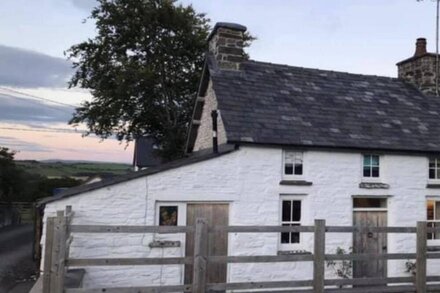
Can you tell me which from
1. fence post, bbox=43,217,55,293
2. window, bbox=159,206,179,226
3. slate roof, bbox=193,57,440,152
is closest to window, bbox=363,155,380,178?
slate roof, bbox=193,57,440,152

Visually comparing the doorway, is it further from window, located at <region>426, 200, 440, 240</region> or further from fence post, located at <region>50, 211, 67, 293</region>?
fence post, located at <region>50, 211, 67, 293</region>

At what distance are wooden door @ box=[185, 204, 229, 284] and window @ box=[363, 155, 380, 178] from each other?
4071 mm

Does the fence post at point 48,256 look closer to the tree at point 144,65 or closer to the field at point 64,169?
the tree at point 144,65

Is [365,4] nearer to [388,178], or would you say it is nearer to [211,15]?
[388,178]

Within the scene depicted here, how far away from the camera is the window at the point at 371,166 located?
12.4 meters

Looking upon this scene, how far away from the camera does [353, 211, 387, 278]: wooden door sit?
1227 centimetres

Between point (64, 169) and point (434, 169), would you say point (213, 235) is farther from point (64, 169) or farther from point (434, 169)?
point (64, 169)

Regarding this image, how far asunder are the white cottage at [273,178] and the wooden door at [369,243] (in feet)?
0.12

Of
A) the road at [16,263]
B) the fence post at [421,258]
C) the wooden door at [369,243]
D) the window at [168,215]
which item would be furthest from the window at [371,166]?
the road at [16,263]

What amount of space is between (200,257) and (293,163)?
17.8 feet

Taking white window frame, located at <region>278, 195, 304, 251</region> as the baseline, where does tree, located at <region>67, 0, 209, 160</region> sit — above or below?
above

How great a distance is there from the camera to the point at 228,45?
541 inches

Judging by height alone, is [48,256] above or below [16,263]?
above

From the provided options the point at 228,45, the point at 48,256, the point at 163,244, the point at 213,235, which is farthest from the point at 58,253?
the point at 228,45
